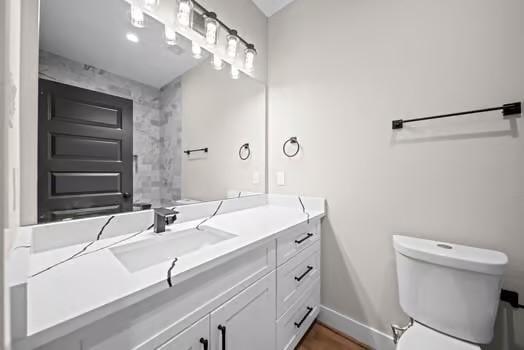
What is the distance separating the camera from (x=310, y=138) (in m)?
1.56

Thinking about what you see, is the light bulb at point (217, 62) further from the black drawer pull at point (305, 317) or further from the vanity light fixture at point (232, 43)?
the black drawer pull at point (305, 317)

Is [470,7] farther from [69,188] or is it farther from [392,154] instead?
[69,188]

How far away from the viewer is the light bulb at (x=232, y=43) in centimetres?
143

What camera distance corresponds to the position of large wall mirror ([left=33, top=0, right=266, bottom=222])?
81cm

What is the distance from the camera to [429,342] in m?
0.88

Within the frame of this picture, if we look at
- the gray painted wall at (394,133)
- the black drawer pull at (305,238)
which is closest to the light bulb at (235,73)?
the gray painted wall at (394,133)

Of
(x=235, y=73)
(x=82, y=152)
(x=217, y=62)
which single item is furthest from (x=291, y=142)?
(x=82, y=152)

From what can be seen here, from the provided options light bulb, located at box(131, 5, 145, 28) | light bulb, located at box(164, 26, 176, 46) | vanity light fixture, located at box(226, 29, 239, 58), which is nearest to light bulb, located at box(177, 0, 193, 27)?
light bulb, located at box(164, 26, 176, 46)

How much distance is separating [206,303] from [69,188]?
2.41ft

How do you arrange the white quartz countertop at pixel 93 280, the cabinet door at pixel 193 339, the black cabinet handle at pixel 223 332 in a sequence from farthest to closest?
the black cabinet handle at pixel 223 332 → the cabinet door at pixel 193 339 → the white quartz countertop at pixel 93 280

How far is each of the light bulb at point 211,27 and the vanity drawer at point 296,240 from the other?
129 centimetres

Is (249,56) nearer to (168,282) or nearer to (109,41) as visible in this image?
(109,41)

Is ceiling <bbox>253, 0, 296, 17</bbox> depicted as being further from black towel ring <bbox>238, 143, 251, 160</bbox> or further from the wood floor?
the wood floor

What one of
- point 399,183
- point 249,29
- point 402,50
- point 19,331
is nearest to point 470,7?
point 402,50
